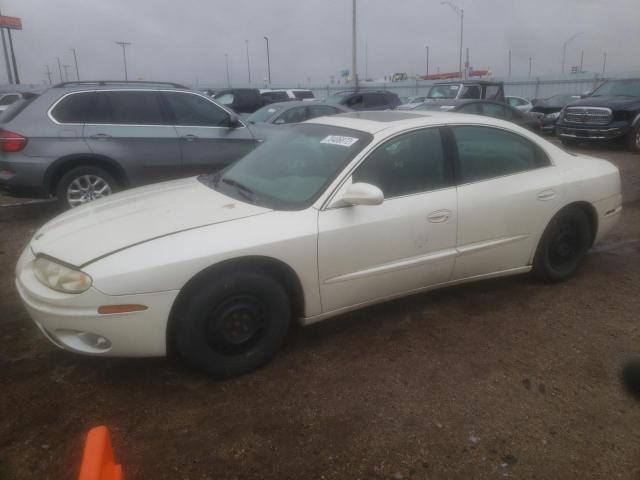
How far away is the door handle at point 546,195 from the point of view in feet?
12.7

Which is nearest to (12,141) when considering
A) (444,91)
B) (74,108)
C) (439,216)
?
(74,108)

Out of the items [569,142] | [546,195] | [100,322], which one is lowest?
[569,142]

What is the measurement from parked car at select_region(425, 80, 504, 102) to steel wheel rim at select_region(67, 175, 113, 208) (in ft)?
31.3

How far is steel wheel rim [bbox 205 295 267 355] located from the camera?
2.80m

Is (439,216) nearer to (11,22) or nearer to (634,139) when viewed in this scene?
(634,139)

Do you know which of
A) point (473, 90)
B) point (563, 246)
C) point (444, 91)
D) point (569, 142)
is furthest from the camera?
point (444, 91)

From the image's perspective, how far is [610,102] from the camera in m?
12.3

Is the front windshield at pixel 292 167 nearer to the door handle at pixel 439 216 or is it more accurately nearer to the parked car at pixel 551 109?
the door handle at pixel 439 216

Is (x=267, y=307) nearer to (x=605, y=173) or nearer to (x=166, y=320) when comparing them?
(x=166, y=320)

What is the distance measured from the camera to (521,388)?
2842 millimetres

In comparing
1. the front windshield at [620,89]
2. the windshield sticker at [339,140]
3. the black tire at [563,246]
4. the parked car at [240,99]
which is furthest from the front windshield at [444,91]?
the windshield sticker at [339,140]

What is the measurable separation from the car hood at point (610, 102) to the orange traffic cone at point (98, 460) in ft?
44.0

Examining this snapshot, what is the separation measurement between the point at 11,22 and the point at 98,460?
55.6m

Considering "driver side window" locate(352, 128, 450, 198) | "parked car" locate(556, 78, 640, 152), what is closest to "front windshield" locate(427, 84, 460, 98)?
"parked car" locate(556, 78, 640, 152)
